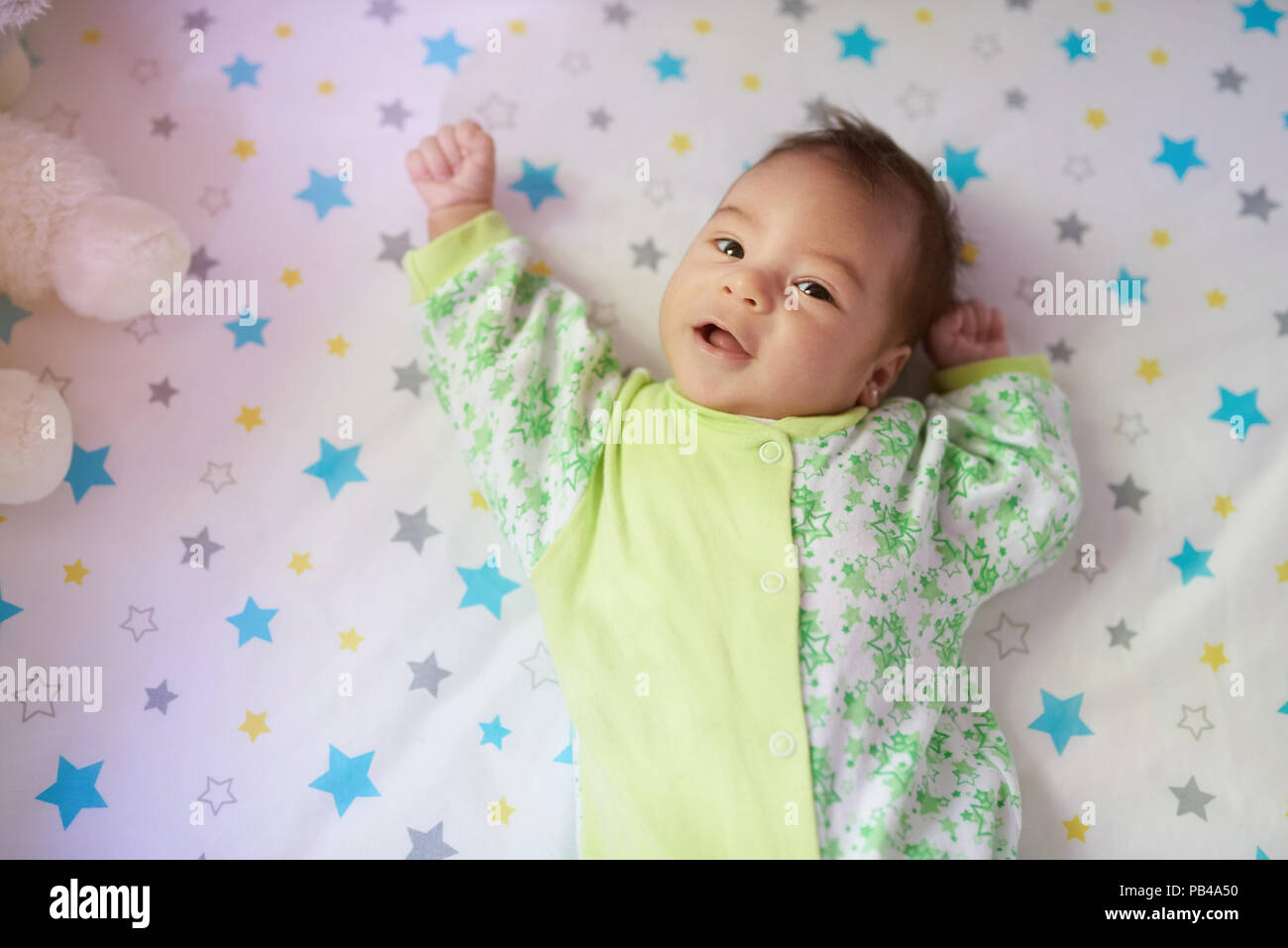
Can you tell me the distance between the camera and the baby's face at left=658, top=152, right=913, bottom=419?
1314 mm

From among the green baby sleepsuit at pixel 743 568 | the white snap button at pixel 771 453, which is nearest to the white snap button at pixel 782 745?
the green baby sleepsuit at pixel 743 568

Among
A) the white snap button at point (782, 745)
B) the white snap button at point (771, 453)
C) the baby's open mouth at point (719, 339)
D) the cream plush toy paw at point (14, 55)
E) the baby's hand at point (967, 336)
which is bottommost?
the white snap button at point (782, 745)

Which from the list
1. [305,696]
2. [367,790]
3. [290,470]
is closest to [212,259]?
[290,470]

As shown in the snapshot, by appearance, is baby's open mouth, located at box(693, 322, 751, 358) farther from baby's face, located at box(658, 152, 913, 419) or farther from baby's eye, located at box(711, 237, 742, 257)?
baby's eye, located at box(711, 237, 742, 257)

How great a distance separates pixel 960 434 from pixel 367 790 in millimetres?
994

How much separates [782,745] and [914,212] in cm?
77

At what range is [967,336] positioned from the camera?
1.54 metres

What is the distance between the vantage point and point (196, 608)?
1395 mm

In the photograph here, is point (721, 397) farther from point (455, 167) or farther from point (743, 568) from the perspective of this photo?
point (455, 167)

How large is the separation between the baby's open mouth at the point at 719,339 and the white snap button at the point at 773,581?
0.30 metres

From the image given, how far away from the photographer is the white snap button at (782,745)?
1.20 meters

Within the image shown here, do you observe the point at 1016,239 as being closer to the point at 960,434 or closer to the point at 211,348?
the point at 960,434

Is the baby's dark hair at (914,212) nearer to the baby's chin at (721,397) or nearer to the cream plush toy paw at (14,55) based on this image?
the baby's chin at (721,397)
